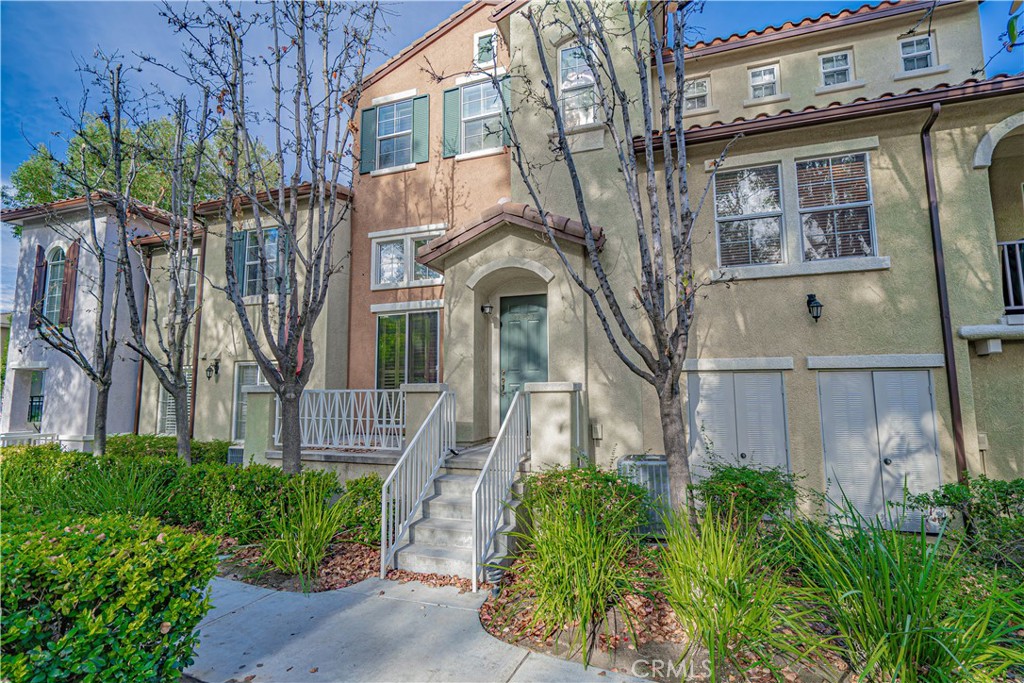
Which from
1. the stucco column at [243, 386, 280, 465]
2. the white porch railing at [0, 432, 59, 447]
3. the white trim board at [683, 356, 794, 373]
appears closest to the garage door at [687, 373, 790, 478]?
the white trim board at [683, 356, 794, 373]

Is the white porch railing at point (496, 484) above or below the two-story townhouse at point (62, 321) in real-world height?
below

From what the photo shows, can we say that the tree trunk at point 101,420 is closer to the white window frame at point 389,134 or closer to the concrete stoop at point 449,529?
the concrete stoop at point 449,529

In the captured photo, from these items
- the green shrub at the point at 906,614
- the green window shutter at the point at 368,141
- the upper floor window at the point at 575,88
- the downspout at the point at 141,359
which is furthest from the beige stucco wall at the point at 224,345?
the green shrub at the point at 906,614

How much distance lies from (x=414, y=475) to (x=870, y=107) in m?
8.36

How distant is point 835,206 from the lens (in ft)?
23.6

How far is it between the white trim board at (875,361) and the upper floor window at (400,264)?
7.29 meters

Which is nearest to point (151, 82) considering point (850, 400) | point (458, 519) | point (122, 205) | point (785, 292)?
point (122, 205)

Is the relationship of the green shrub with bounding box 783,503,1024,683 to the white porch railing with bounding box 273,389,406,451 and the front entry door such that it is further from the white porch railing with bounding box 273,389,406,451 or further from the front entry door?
the white porch railing with bounding box 273,389,406,451

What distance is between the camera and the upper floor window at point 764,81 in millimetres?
10727

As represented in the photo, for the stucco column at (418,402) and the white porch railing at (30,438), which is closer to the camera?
the stucco column at (418,402)

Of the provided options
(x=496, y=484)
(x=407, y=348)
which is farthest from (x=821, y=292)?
(x=407, y=348)

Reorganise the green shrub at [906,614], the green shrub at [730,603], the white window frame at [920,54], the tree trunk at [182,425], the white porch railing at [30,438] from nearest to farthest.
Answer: the green shrub at [906,614]
the green shrub at [730,603]
the tree trunk at [182,425]
the white window frame at [920,54]
the white porch railing at [30,438]

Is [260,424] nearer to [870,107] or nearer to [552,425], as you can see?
[552,425]

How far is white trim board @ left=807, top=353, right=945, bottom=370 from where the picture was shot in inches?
257
